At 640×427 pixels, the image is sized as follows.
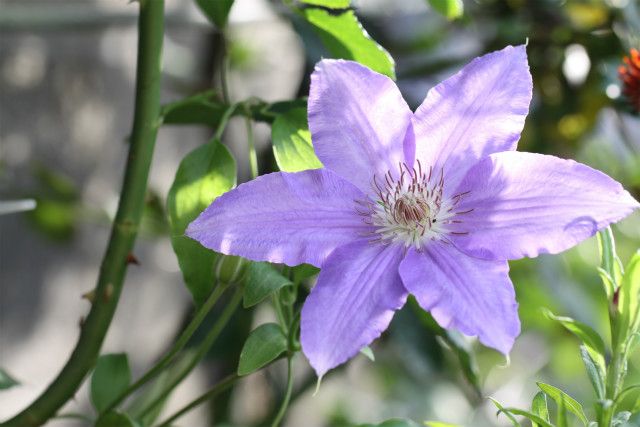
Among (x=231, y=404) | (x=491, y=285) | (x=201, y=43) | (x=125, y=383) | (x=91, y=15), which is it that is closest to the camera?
(x=491, y=285)

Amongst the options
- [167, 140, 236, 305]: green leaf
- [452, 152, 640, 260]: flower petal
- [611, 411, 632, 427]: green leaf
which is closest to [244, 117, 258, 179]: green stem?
[167, 140, 236, 305]: green leaf

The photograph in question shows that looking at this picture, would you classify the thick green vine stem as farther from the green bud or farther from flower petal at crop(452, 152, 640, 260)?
flower petal at crop(452, 152, 640, 260)

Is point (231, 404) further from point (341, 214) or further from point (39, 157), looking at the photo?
point (341, 214)

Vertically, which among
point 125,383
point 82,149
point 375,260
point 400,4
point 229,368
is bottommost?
point 229,368

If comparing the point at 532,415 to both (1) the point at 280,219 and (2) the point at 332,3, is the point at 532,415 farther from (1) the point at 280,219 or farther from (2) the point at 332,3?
(2) the point at 332,3

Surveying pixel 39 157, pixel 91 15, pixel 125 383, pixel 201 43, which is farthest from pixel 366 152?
pixel 201 43

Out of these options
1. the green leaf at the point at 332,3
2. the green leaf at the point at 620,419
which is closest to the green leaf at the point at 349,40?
the green leaf at the point at 332,3

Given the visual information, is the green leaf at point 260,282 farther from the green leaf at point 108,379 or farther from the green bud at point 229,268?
the green leaf at point 108,379

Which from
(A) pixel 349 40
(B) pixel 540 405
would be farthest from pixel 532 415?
(A) pixel 349 40
